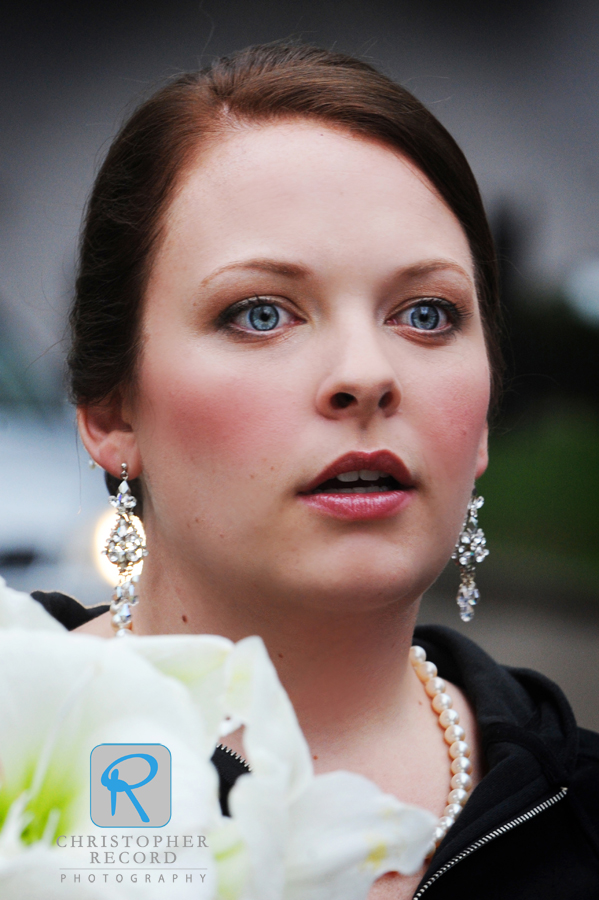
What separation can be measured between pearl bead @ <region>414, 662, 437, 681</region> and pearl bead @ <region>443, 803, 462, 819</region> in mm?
240

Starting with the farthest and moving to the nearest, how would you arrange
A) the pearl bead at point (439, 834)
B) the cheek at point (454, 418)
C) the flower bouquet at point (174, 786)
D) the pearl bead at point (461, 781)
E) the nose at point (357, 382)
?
the pearl bead at point (461, 781) < the pearl bead at point (439, 834) < the cheek at point (454, 418) < the nose at point (357, 382) < the flower bouquet at point (174, 786)

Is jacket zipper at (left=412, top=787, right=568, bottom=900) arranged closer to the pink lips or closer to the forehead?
the pink lips

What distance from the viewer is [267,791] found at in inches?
15.6

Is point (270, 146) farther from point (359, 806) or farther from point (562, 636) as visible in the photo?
point (562, 636)

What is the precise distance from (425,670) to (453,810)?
260mm

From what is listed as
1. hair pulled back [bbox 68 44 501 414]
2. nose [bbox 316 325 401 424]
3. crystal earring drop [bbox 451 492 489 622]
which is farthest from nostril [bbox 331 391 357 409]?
crystal earring drop [bbox 451 492 489 622]

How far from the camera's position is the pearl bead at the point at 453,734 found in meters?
1.32

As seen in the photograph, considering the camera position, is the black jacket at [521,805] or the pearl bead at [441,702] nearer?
the black jacket at [521,805]

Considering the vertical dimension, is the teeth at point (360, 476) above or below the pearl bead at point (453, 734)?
above

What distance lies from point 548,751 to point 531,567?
4.08 meters

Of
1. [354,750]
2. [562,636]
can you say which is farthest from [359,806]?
[562,636]

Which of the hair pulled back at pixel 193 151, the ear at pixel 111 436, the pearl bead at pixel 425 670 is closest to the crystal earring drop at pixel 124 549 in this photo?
the ear at pixel 111 436

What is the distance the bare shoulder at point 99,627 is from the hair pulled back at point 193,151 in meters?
0.36

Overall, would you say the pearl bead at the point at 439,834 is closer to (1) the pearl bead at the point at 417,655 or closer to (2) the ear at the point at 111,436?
(1) the pearl bead at the point at 417,655
